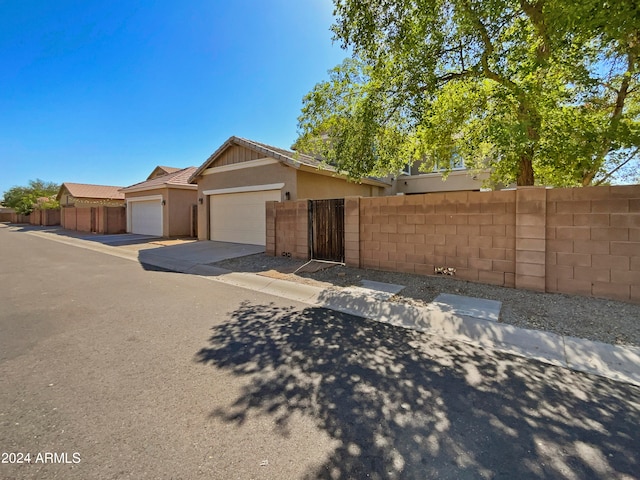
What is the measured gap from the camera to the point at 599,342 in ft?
13.5

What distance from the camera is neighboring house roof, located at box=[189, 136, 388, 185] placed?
11913mm

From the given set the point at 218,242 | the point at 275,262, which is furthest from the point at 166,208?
the point at 275,262

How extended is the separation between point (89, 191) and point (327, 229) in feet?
136

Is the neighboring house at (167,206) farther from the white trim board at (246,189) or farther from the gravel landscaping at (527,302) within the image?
the gravel landscaping at (527,302)

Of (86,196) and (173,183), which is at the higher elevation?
(86,196)

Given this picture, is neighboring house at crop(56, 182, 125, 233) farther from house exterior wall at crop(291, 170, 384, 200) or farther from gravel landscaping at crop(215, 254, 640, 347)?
gravel landscaping at crop(215, 254, 640, 347)

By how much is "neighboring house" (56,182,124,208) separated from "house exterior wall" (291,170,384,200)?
31.3 metres

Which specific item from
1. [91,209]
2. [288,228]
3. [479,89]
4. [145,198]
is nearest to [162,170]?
[91,209]

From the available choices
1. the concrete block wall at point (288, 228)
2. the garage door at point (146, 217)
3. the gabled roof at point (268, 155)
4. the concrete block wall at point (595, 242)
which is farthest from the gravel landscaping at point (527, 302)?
the garage door at point (146, 217)

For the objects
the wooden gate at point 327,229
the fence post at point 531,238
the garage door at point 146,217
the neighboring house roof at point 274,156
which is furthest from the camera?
the garage door at point 146,217

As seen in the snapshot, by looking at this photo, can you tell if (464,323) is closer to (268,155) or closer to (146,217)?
(268,155)

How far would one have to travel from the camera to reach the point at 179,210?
18953 millimetres

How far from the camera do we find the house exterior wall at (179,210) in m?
18.5

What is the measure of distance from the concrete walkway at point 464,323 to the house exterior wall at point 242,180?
493cm
